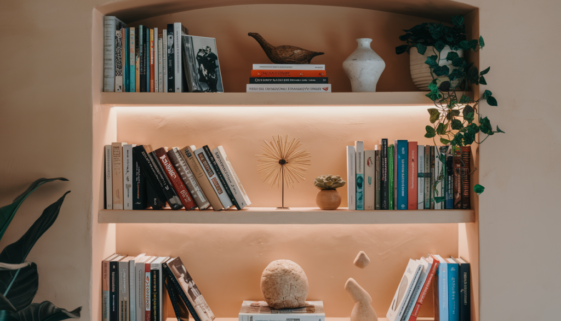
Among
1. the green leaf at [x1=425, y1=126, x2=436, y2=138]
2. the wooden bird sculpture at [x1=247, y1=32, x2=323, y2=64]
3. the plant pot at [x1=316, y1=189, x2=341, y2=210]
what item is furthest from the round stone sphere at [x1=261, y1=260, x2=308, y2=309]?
the wooden bird sculpture at [x1=247, y1=32, x2=323, y2=64]

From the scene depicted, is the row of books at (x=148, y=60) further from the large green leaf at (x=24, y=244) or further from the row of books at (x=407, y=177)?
the row of books at (x=407, y=177)

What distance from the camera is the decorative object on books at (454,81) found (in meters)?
1.51

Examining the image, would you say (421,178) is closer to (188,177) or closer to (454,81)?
(454,81)

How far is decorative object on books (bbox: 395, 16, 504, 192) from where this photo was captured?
59.5 inches

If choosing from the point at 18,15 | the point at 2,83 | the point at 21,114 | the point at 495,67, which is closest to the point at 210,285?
the point at 21,114

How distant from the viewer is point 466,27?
Answer: 1.67m

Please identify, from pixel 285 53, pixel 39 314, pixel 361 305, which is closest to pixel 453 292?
pixel 361 305

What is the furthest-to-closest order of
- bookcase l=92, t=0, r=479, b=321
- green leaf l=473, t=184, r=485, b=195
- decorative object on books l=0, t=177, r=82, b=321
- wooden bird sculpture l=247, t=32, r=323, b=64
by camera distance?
bookcase l=92, t=0, r=479, b=321
wooden bird sculpture l=247, t=32, r=323, b=64
green leaf l=473, t=184, r=485, b=195
decorative object on books l=0, t=177, r=82, b=321

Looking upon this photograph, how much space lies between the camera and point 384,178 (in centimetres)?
163

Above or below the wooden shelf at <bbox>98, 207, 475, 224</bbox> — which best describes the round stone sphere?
below

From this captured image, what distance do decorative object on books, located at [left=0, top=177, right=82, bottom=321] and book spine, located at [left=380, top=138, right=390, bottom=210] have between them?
115cm

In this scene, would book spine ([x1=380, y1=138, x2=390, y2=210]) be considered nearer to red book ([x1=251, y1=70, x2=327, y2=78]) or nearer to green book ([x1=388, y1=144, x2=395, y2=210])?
green book ([x1=388, y1=144, x2=395, y2=210])

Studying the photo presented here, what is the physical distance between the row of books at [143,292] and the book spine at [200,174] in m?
0.32

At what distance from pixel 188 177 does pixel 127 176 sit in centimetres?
25
